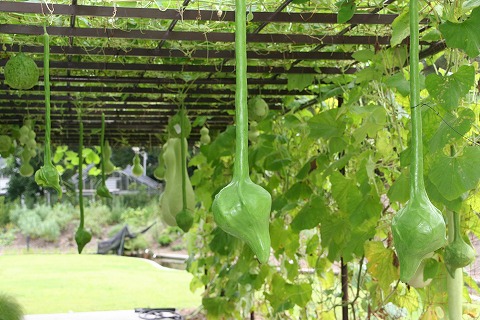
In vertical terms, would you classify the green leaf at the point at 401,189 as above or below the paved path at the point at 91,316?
above

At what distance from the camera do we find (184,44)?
2.06 meters

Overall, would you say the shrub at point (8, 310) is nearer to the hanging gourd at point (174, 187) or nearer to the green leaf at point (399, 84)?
the hanging gourd at point (174, 187)

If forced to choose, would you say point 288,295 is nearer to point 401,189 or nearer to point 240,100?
point 401,189

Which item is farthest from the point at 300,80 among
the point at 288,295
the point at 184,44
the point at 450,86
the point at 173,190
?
the point at 450,86

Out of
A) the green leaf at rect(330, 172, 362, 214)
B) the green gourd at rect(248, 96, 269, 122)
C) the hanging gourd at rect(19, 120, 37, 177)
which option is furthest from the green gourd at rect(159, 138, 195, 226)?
the green leaf at rect(330, 172, 362, 214)

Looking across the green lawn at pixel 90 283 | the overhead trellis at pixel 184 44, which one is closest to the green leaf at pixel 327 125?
the overhead trellis at pixel 184 44

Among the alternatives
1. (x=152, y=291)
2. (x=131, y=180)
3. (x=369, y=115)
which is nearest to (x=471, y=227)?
(x=369, y=115)

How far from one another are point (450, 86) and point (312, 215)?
105cm

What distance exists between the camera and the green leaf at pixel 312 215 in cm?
206

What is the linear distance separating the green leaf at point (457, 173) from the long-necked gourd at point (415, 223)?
1.93 feet

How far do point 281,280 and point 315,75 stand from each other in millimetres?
853

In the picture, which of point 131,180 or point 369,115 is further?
point 131,180

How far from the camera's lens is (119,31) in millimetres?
1759

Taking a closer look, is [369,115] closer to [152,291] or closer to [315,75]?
[315,75]
